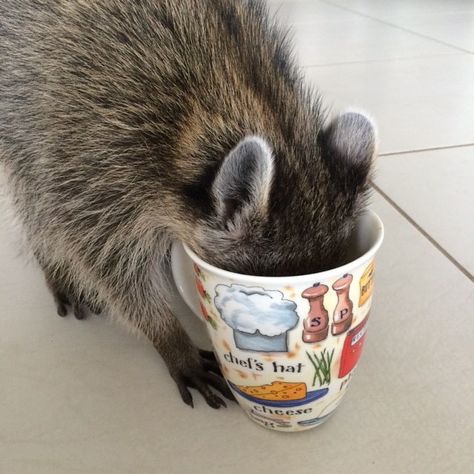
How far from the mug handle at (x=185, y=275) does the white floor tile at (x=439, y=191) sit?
0.46 metres

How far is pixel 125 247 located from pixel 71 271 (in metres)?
0.16

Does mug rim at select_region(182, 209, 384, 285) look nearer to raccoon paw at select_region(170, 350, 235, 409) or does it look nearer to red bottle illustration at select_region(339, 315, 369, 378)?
red bottle illustration at select_region(339, 315, 369, 378)

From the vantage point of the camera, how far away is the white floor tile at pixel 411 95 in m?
1.34

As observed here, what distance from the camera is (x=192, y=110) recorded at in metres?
0.68

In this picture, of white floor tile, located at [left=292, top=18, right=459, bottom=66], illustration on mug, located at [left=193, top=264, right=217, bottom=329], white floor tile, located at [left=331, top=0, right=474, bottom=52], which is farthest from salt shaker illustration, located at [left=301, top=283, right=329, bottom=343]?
white floor tile, located at [left=331, top=0, right=474, bottom=52]

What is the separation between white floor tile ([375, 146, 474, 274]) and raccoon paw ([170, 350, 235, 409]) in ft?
1.45

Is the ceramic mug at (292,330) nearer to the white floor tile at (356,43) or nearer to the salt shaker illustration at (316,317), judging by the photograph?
the salt shaker illustration at (316,317)

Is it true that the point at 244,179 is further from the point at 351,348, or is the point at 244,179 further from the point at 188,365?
the point at 188,365

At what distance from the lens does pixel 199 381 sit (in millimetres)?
767

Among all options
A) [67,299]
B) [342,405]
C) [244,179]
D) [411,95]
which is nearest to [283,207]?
[244,179]

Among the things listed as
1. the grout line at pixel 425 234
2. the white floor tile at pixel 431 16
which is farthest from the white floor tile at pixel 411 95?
the white floor tile at pixel 431 16

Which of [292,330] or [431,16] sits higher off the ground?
[292,330]

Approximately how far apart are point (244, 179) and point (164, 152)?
0.17 meters

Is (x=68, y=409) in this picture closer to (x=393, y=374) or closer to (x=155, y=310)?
(x=155, y=310)
